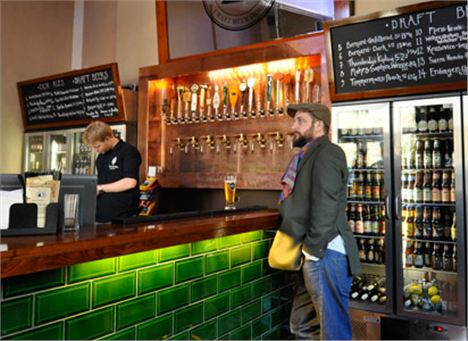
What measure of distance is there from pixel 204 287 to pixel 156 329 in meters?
0.36

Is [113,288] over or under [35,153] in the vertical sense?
under

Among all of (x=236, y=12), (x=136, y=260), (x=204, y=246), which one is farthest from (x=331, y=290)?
(x=236, y=12)

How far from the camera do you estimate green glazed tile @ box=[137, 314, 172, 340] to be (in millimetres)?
1824

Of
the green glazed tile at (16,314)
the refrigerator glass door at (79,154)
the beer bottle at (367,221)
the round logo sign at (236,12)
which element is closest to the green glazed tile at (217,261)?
the green glazed tile at (16,314)

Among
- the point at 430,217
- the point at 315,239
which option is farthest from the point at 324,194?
the point at 430,217

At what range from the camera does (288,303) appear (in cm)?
281

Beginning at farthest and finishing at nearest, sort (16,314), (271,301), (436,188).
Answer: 1. (436,188)
2. (271,301)
3. (16,314)

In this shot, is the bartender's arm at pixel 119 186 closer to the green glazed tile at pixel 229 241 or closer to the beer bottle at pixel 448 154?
the green glazed tile at pixel 229 241

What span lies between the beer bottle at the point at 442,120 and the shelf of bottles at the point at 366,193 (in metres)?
0.43

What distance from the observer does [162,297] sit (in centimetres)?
192

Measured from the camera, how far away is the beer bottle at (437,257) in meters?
3.21

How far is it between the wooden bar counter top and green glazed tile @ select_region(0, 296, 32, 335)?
0.16 metres

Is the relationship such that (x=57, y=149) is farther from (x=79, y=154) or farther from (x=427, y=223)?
(x=427, y=223)

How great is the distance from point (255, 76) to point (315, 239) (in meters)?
2.26
